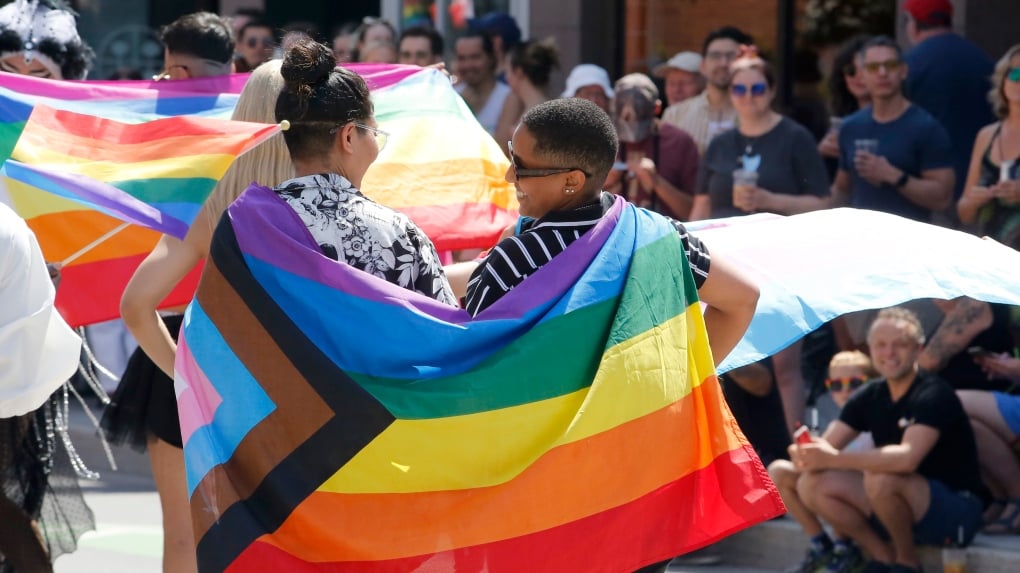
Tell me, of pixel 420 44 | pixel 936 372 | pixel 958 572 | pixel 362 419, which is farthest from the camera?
pixel 420 44

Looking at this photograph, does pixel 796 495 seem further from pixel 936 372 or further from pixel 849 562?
pixel 936 372

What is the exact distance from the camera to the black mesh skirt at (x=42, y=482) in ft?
18.9

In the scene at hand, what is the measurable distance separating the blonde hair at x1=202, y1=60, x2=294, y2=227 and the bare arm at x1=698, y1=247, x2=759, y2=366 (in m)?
1.38

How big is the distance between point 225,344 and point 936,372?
4.31 meters

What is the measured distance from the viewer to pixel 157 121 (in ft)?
19.2

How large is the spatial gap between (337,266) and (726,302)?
966 millimetres

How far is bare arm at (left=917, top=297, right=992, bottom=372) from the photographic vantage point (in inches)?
293

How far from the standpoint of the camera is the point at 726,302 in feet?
13.8

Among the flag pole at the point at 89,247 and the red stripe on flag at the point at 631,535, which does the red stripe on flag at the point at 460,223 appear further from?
the red stripe on flag at the point at 631,535

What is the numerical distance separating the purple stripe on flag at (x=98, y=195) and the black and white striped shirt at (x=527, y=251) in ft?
5.10

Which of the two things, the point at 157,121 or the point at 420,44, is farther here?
the point at 420,44

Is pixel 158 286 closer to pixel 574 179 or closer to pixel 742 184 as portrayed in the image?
pixel 574 179

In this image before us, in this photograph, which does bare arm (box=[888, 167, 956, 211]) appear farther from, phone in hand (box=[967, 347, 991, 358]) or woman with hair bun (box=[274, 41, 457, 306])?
woman with hair bun (box=[274, 41, 457, 306])

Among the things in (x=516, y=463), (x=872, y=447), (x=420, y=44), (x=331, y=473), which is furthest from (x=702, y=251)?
(x=420, y=44)
